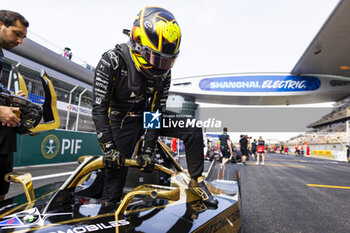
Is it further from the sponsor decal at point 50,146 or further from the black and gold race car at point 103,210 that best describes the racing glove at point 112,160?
the sponsor decal at point 50,146

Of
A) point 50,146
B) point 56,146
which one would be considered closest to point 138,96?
point 50,146

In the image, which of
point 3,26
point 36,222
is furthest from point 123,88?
point 36,222

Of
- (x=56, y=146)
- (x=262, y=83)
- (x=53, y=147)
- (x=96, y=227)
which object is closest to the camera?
(x=96, y=227)

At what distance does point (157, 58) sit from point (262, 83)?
38.5 m

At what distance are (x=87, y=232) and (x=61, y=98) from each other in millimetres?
8201

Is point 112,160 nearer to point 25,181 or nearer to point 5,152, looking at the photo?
point 25,181

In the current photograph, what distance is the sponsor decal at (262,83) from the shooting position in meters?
32.4

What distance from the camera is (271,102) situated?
4006 cm

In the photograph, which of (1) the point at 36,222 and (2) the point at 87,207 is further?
(2) the point at 87,207

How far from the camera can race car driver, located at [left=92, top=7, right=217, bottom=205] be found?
4.73ft

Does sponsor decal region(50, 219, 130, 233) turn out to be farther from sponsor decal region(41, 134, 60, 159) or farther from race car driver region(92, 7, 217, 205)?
sponsor decal region(41, 134, 60, 159)

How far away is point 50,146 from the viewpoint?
22.0 ft

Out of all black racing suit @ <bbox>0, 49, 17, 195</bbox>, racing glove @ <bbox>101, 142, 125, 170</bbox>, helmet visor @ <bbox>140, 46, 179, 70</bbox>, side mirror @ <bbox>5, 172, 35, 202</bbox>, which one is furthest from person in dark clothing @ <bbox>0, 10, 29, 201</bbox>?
helmet visor @ <bbox>140, 46, 179, 70</bbox>

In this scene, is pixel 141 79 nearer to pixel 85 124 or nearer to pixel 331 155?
pixel 85 124
